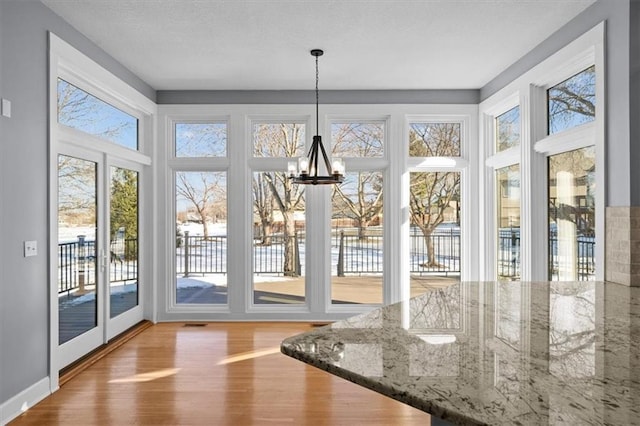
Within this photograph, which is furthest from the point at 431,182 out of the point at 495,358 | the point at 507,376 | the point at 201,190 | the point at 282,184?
the point at 507,376

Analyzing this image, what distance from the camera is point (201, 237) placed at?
544cm

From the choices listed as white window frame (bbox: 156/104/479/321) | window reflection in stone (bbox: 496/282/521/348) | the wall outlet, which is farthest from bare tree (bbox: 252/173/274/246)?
window reflection in stone (bbox: 496/282/521/348)

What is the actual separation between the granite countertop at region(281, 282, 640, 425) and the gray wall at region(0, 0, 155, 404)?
2549 mm

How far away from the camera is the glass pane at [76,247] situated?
12.0 ft

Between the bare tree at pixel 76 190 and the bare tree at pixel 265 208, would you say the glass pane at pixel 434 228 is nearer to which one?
the bare tree at pixel 265 208

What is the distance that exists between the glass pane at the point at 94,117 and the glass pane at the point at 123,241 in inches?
15.2

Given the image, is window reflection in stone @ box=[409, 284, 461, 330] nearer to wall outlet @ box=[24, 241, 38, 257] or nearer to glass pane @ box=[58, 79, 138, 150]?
wall outlet @ box=[24, 241, 38, 257]

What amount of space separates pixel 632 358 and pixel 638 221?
208cm

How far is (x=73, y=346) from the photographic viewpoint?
3.77m

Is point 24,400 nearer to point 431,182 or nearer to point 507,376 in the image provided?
point 507,376

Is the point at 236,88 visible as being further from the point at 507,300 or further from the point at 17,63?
the point at 507,300

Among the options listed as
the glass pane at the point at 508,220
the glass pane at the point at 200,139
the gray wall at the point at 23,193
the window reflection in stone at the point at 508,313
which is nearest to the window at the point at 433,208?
the glass pane at the point at 508,220

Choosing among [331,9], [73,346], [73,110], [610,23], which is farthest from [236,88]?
[610,23]

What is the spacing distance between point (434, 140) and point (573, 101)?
201cm
